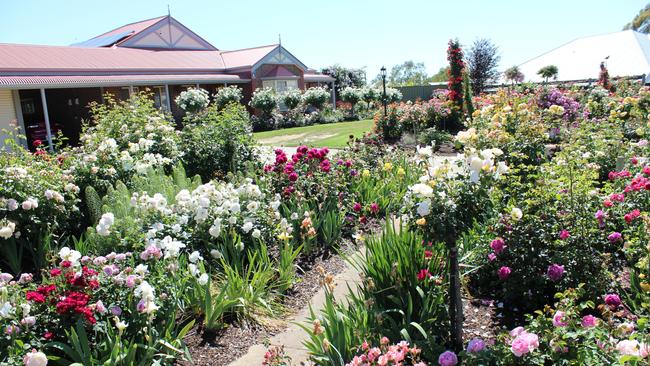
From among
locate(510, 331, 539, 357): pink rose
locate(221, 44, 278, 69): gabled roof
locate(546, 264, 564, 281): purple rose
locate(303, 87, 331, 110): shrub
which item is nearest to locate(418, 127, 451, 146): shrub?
locate(546, 264, 564, 281): purple rose

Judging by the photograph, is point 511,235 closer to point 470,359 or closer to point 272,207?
point 470,359

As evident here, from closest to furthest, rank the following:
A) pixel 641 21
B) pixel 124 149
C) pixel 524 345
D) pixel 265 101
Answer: pixel 524 345 → pixel 124 149 → pixel 265 101 → pixel 641 21

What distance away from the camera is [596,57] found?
3634 cm

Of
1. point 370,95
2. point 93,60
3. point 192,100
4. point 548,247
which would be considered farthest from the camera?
point 370,95

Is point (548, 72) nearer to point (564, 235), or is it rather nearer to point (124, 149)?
point (124, 149)

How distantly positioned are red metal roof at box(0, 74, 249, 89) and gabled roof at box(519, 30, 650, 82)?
2040cm

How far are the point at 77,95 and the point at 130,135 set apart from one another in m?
18.5

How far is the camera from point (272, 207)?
17.0 ft

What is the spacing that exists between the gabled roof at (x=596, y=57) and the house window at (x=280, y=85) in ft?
51.1

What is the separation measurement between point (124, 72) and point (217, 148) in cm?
1878

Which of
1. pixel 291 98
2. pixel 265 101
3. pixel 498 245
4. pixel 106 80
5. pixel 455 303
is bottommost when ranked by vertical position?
pixel 455 303

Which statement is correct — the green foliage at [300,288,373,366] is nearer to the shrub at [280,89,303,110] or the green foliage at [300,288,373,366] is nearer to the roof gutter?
the roof gutter

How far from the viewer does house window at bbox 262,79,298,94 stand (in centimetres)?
3085

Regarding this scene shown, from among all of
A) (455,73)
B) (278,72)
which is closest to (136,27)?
(278,72)
